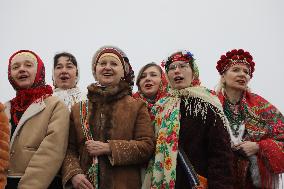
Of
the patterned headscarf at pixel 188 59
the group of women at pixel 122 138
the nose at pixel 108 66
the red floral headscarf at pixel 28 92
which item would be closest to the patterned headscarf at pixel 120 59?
the group of women at pixel 122 138

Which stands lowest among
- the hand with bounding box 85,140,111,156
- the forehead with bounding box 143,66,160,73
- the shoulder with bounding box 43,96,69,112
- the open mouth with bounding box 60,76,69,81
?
the hand with bounding box 85,140,111,156

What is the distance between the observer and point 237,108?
4223 mm

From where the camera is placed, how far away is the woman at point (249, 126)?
382cm

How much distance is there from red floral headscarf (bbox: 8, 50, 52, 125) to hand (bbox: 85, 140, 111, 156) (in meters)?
0.74

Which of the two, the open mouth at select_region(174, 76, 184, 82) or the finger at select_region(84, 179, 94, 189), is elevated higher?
the open mouth at select_region(174, 76, 184, 82)

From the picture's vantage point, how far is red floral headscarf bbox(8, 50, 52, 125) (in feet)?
11.3

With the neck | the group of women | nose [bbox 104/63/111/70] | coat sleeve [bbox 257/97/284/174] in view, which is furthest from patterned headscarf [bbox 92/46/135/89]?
coat sleeve [bbox 257/97/284/174]

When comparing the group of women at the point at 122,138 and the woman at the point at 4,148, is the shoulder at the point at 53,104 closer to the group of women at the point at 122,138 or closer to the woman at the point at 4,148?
the group of women at the point at 122,138

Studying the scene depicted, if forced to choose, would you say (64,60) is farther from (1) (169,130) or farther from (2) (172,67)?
(1) (169,130)

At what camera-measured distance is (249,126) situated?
4.06 metres

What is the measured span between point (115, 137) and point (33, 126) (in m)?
0.78

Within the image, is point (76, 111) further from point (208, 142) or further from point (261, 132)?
point (261, 132)

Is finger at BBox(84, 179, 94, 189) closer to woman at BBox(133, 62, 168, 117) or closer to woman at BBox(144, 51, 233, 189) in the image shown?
woman at BBox(144, 51, 233, 189)

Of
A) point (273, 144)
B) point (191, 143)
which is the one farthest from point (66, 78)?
point (273, 144)
